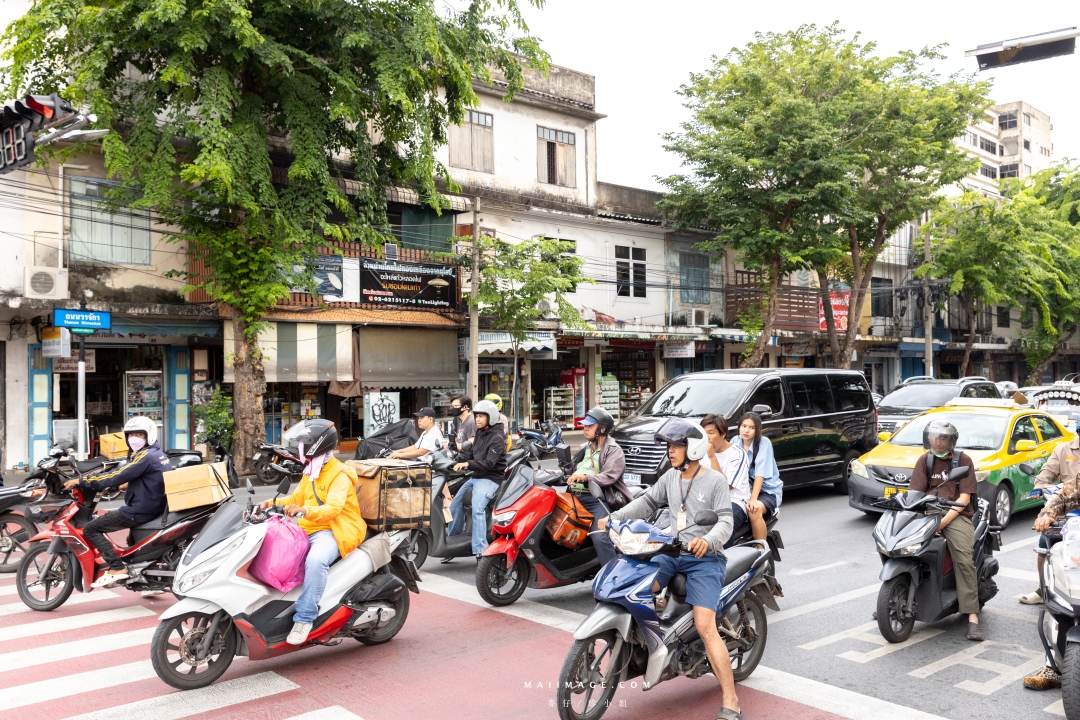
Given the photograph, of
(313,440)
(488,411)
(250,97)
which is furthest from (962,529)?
(250,97)

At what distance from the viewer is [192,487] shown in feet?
23.5

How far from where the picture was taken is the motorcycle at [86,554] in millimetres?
7035

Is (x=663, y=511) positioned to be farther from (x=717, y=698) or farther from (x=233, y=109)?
(x=233, y=109)

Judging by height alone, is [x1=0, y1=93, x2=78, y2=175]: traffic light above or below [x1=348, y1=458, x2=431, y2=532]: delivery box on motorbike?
above

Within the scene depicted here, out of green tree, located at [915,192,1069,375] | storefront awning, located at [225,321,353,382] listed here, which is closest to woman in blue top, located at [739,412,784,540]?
storefront awning, located at [225,321,353,382]

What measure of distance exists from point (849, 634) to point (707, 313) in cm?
2362

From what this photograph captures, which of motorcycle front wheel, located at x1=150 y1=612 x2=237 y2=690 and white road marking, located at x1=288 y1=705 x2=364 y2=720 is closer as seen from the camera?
white road marking, located at x1=288 y1=705 x2=364 y2=720

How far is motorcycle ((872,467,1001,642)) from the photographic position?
618 centimetres

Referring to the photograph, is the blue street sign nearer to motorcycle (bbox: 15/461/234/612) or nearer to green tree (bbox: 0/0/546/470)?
green tree (bbox: 0/0/546/470)

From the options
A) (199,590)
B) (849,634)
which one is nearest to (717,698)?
(849,634)

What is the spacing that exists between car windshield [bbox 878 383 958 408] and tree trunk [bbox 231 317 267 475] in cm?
1324

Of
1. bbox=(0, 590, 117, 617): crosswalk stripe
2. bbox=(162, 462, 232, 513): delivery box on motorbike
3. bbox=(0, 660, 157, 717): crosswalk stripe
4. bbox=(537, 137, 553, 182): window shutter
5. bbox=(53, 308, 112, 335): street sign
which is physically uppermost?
bbox=(537, 137, 553, 182): window shutter

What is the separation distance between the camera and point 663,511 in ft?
17.2

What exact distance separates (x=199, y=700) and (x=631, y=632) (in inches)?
107
